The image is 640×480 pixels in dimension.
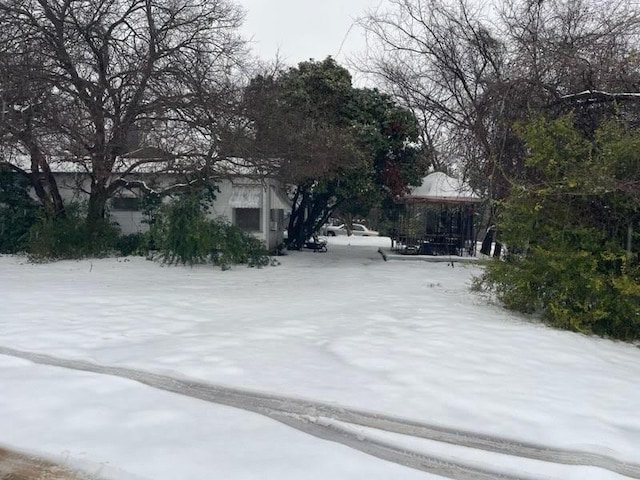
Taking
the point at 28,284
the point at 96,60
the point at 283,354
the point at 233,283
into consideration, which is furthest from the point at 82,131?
the point at 283,354

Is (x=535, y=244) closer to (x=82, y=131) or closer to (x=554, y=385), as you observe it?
(x=554, y=385)

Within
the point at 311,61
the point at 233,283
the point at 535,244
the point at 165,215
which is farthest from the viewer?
the point at 311,61

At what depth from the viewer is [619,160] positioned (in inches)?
297

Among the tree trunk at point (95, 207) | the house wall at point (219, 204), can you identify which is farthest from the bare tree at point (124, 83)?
the house wall at point (219, 204)

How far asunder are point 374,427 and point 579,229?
17.5 ft

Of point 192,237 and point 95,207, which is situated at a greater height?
point 95,207

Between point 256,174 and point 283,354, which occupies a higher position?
point 256,174

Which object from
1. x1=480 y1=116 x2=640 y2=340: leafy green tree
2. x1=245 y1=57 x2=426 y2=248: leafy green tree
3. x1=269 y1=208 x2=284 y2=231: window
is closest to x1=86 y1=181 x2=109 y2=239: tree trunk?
x1=245 y1=57 x2=426 y2=248: leafy green tree

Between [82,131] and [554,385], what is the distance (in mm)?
12726

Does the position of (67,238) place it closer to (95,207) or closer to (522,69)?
(95,207)

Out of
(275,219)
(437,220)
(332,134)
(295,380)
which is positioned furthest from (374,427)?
(437,220)

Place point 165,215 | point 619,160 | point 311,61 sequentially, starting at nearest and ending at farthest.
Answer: point 619,160 → point 165,215 → point 311,61

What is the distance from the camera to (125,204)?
19.3m

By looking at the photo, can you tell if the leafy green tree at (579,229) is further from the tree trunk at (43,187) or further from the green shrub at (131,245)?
the tree trunk at (43,187)
